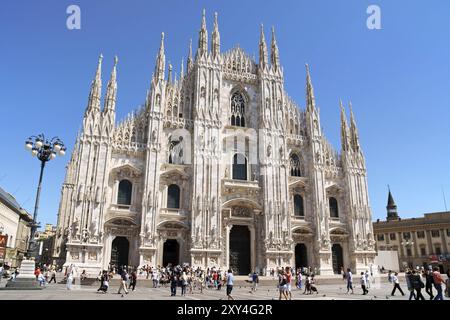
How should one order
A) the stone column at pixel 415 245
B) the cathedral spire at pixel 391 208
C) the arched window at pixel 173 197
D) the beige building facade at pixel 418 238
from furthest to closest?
the cathedral spire at pixel 391 208 < the stone column at pixel 415 245 < the beige building facade at pixel 418 238 < the arched window at pixel 173 197

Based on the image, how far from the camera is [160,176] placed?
3111 cm

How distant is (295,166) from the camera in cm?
3744

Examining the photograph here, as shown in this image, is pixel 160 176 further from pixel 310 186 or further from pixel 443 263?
pixel 443 263

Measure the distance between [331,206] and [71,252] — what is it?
2514 cm

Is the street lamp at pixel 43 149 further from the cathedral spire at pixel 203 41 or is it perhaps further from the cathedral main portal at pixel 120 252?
the cathedral spire at pixel 203 41

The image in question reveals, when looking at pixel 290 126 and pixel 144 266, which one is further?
pixel 290 126

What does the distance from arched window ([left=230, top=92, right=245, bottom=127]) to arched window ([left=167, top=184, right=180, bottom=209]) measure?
9.35 metres

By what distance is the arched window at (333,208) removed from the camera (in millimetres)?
36812

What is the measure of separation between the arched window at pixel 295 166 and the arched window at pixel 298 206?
237cm

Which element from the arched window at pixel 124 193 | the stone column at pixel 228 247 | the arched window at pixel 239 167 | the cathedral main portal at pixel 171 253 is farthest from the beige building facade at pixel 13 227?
the arched window at pixel 239 167

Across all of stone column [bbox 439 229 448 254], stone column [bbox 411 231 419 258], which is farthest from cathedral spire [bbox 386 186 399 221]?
stone column [bbox 439 229 448 254]

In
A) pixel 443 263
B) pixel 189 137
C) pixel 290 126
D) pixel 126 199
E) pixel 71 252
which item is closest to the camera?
pixel 71 252
